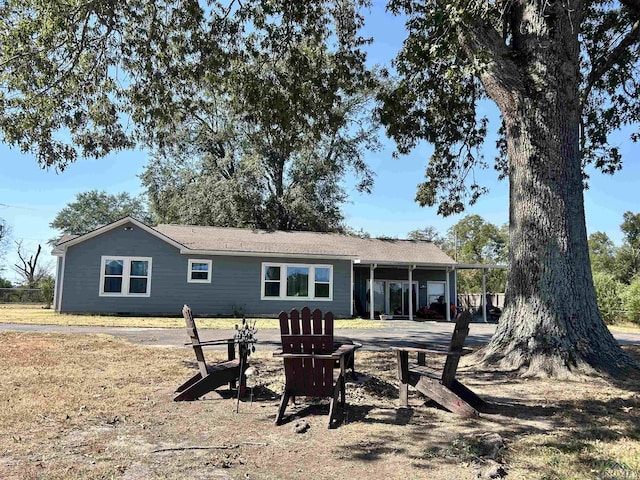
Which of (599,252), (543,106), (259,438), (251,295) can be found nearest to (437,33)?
(543,106)

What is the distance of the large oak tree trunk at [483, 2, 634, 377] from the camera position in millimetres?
6871

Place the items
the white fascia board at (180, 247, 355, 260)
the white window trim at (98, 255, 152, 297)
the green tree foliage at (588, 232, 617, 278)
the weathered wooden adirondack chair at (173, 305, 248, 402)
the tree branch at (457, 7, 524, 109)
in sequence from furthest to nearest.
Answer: the green tree foliage at (588, 232, 617, 278) < the white fascia board at (180, 247, 355, 260) < the white window trim at (98, 255, 152, 297) < the tree branch at (457, 7, 524, 109) < the weathered wooden adirondack chair at (173, 305, 248, 402)

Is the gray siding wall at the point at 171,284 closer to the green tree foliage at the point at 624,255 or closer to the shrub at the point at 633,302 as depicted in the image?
the shrub at the point at 633,302

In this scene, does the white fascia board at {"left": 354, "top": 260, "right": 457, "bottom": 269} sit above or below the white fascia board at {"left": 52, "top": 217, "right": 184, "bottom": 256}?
below

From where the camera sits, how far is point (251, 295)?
20.9 m

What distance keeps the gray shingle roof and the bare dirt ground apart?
1404 cm

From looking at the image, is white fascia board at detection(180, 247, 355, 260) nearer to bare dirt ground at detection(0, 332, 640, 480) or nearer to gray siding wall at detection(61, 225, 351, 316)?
gray siding wall at detection(61, 225, 351, 316)

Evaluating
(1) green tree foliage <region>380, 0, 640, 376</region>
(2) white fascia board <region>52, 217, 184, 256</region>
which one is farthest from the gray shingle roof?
(1) green tree foliage <region>380, 0, 640, 376</region>

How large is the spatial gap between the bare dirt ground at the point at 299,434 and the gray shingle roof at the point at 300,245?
14043 millimetres

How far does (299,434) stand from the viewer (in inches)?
170

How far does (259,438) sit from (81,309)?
1739cm

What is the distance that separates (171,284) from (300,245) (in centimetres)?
626

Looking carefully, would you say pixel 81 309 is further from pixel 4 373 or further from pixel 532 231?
pixel 532 231

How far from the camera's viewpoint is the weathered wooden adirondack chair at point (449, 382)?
485 centimetres
